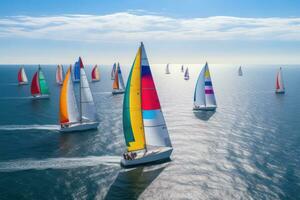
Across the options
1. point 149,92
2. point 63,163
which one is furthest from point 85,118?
point 149,92

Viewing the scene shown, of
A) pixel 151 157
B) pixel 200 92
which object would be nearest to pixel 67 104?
pixel 151 157

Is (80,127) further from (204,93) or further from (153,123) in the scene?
(204,93)

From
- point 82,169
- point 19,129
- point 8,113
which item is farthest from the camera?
point 8,113

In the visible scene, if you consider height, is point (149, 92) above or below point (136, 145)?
above

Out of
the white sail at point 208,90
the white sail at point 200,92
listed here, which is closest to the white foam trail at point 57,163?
the white sail at point 200,92

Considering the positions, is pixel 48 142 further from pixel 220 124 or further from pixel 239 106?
pixel 239 106

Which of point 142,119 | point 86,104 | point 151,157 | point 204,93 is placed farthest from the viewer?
point 204,93
